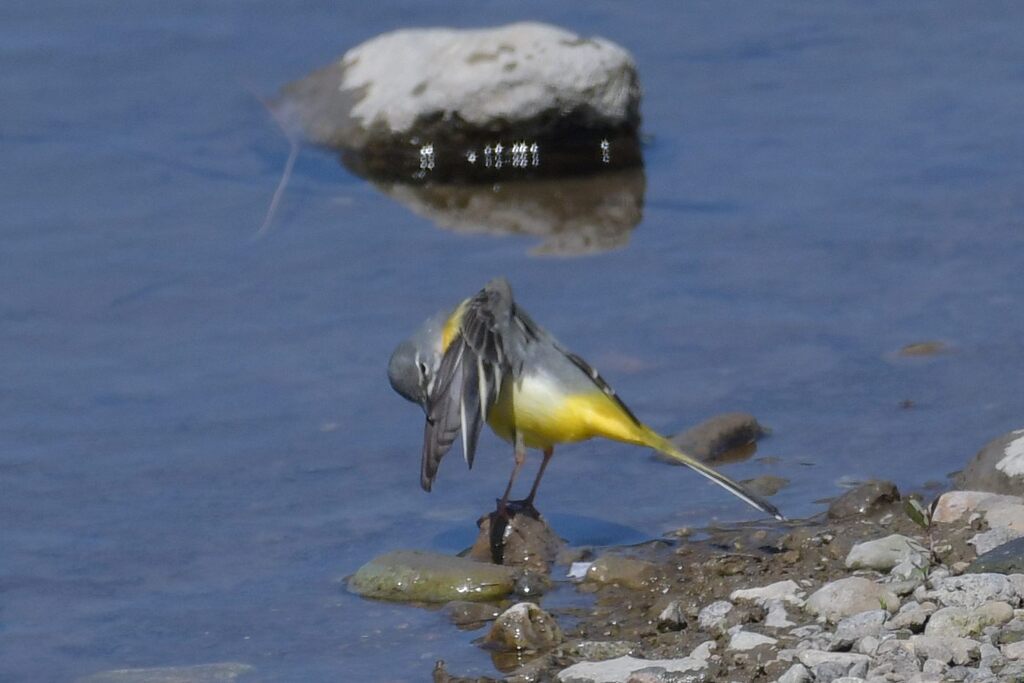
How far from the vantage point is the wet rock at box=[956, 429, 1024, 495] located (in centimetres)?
735

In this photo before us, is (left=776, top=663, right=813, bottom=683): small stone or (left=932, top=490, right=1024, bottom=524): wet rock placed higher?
(left=932, top=490, right=1024, bottom=524): wet rock

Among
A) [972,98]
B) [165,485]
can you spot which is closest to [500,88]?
[972,98]

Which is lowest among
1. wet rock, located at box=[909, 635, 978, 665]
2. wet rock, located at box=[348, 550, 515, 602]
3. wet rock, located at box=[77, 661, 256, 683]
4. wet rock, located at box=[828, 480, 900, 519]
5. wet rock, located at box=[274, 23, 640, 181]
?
wet rock, located at box=[77, 661, 256, 683]

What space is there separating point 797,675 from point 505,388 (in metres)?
2.29

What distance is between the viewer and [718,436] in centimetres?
858

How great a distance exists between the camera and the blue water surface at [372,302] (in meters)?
7.89

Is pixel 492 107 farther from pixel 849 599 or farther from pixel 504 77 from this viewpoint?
pixel 849 599

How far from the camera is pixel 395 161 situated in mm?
13172

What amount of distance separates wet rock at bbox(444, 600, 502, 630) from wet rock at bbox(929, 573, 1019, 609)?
1675 mm

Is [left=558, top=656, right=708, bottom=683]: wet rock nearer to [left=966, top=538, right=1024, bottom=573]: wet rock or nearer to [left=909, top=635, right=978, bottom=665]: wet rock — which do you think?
[left=909, top=635, right=978, bottom=665]: wet rock

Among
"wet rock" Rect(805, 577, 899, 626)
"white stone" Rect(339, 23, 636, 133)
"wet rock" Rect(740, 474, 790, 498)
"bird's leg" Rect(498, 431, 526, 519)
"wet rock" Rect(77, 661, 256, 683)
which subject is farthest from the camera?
"white stone" Rect(339, 23, 636, 133)

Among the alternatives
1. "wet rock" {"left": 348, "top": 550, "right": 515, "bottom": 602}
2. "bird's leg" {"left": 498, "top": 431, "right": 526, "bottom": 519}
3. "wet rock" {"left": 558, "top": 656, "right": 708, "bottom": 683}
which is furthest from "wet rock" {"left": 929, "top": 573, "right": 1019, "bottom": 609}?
"bird's leg" {"left": 498, "top": 431, "right": 526, "bottom": 519}

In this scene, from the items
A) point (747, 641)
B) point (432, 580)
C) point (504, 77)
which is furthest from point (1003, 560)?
point (504, 77)

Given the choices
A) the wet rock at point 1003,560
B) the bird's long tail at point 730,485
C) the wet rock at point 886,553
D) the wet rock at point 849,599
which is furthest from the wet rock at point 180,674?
the wet rock at point 1003,560
